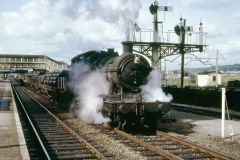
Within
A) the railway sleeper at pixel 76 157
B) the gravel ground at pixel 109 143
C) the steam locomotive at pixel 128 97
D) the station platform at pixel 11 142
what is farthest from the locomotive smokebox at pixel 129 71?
the railway sleeper at pixel 76 157

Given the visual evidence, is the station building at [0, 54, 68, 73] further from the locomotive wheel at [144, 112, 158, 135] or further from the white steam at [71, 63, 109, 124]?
the locomotive wheel at [144, 112, 158, 135]

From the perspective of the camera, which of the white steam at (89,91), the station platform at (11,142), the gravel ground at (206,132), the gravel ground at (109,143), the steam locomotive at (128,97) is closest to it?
the station platform at (11,142)

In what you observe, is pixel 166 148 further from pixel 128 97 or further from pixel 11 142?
pixel 11 142

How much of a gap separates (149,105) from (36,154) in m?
4.55

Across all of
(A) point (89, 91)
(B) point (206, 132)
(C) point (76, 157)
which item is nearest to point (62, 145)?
(C) point (76, 157)

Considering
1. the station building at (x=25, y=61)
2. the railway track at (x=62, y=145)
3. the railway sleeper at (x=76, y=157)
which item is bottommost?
the railway sleeper at (x=76, y=157)

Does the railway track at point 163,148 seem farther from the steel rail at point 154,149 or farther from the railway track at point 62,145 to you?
the railway track at point 62,145

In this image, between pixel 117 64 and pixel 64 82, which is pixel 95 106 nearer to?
pixel 117 64

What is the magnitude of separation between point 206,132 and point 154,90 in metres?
2.61

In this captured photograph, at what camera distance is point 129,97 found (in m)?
13.9

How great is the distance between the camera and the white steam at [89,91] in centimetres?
1504

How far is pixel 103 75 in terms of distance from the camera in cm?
1498

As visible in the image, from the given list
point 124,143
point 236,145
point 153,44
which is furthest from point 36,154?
point 153,44

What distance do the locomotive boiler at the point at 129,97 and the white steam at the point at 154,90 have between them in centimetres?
18
